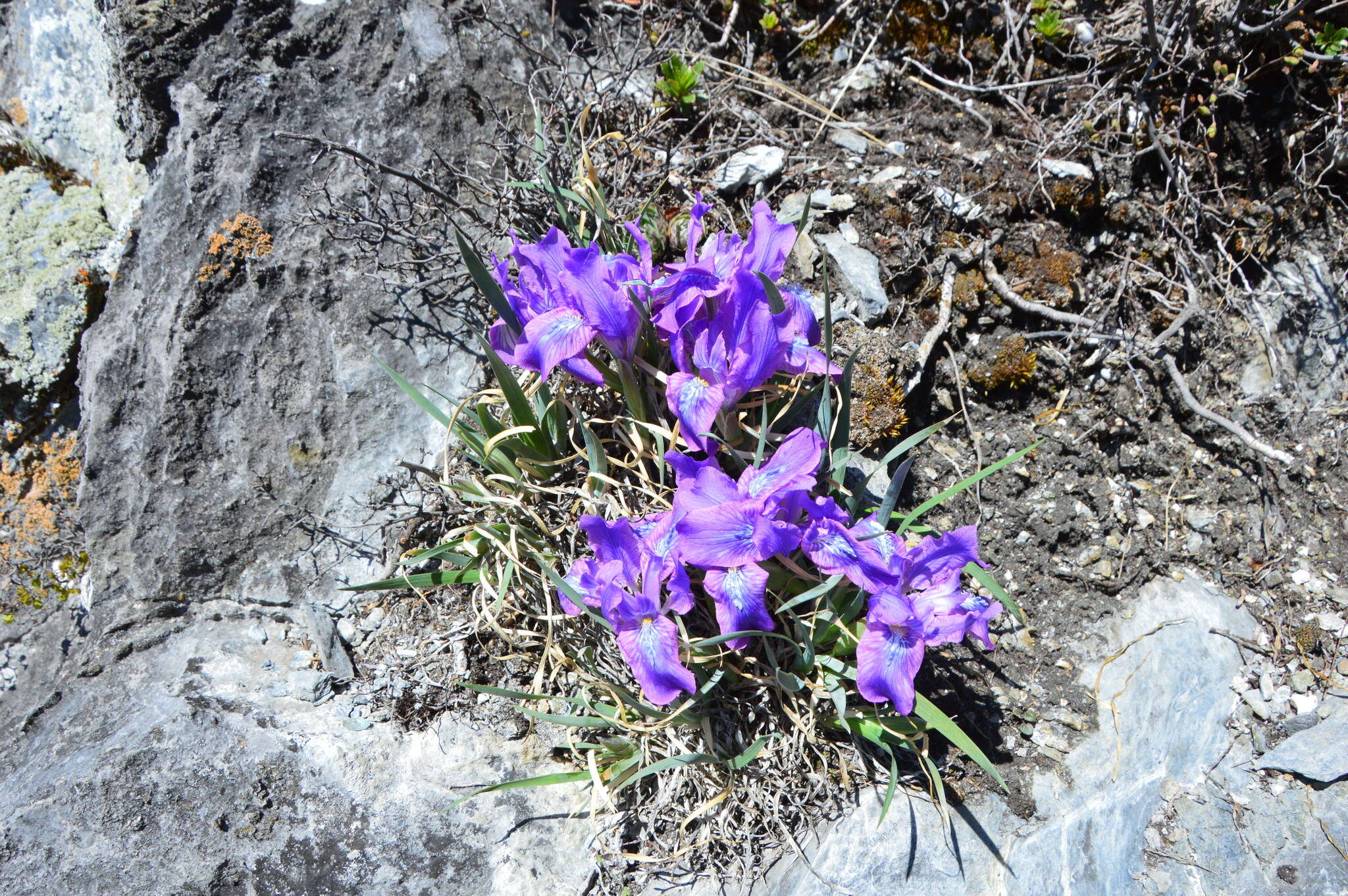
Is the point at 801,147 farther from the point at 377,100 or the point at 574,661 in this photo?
the point at 574,661

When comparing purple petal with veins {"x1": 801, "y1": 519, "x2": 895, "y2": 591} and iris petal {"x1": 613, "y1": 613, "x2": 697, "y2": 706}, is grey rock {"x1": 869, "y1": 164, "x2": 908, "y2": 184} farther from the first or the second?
iris petal {"x1": 613, "y1": 613, "x2": 697, "y2": 706}

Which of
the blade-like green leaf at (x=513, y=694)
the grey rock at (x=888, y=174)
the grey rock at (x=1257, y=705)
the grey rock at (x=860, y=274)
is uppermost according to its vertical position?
the grey rock at (x=888, y=174)

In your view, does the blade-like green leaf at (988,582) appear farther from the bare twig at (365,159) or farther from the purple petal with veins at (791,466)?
the bare twig at (365,159)

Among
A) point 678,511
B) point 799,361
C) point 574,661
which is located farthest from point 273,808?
point 799,361

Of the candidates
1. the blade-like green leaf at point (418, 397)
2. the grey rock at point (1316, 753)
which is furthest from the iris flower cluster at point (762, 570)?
the grey rock at point (1316, 753)

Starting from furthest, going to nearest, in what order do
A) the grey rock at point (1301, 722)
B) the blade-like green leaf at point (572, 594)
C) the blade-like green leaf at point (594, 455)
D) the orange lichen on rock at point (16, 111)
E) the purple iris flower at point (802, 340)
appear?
the orange lichen on rock at point (16, 111) → the grey rock at point (1301, 722) → the blade-like green leaf at point (594, 455) → the purple iris flower at point (802, 340) → the blade-like green leaf at point (572, 594)

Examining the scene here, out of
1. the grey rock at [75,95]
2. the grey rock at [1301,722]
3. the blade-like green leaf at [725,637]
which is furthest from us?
the grey rock at [75,95]

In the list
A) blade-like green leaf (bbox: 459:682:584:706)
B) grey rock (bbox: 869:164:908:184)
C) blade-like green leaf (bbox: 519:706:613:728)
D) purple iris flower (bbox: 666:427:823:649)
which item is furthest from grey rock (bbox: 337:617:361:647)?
grey rock (bbox: 869:164:908:184)
